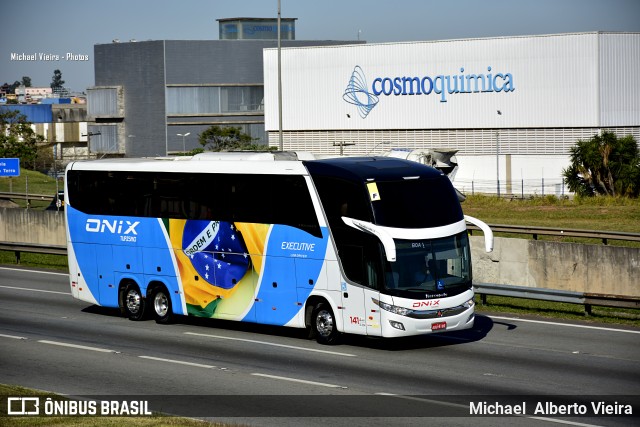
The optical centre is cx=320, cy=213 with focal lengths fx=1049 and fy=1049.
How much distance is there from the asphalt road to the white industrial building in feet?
146

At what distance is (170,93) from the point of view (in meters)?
94.6

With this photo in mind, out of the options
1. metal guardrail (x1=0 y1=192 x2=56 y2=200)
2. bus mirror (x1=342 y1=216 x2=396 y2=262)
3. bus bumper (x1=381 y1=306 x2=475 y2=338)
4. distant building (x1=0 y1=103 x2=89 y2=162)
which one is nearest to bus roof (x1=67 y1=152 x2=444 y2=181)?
bus mirror (x1=342 y1=216 x2=396 y2=262)

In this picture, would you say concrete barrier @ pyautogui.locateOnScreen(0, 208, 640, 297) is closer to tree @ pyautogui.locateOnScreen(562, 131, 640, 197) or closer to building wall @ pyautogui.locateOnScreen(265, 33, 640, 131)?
tree @ pyautogui.locateOnScreen(562, 131, 640, 197)

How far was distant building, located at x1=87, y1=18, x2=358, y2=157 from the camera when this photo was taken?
94625mm

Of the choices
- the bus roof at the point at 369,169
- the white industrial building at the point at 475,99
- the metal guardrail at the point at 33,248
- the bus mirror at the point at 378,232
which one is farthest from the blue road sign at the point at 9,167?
the bus mirror at the point at 378,232

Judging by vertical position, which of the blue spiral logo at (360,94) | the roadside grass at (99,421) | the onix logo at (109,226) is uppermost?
the blue spiral logo at (360,94)

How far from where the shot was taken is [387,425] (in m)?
13.4

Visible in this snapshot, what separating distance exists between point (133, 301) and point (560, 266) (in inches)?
442

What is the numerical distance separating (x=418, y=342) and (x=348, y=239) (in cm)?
272

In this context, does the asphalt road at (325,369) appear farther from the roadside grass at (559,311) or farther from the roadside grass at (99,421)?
the roadside grass at (559,311)

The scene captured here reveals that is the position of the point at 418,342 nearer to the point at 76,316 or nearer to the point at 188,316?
the point at 188,316

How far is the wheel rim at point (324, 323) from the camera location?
20.3 m

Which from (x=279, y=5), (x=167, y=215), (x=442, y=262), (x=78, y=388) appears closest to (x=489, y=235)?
(x=442, y=262)

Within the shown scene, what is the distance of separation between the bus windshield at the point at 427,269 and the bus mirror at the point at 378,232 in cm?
30
